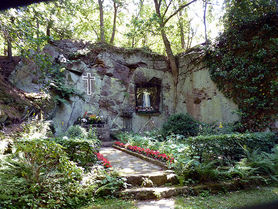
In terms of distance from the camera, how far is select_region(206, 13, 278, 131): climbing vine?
7801 millimetres

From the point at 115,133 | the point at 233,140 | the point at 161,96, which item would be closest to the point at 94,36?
the point at 161,96

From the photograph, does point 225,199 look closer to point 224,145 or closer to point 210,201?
point 210,201

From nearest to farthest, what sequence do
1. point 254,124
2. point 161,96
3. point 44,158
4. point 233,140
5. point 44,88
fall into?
point 44,158, point 233,140, point 254,124, point 44,88, point 161,96

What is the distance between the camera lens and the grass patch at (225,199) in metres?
3.29

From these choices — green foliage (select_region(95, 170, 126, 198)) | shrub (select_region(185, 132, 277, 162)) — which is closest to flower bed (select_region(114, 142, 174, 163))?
shrub (select_region(185, 132, 277, 162))

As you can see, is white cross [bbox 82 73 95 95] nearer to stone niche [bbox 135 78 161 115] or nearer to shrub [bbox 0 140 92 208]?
stone niche [bbox 135 78 161 115]

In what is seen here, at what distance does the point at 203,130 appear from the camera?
29.6 ft

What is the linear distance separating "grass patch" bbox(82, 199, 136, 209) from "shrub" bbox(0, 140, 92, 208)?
8.3 inches

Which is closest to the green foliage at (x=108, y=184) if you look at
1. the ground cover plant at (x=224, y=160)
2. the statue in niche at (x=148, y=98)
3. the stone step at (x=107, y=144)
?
the ground cover plant at (x=224, y=160)

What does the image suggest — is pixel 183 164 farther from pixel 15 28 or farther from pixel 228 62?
pixel 228 62

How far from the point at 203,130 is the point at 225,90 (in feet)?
7.00

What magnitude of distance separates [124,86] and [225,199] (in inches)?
335

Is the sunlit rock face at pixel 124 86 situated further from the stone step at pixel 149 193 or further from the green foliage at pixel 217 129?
the stone step at pixel 149 193

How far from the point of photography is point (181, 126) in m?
8.87
